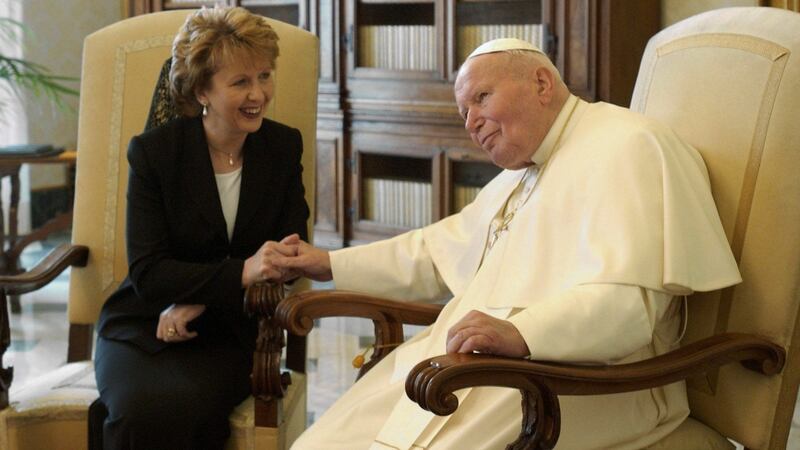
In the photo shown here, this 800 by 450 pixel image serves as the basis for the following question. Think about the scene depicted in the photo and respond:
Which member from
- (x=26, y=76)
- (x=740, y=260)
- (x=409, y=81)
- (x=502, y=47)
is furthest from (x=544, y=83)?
(x=26, y=76)

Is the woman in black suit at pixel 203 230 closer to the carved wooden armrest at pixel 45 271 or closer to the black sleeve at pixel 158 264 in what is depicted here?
the black sleeve at pixel 158 264

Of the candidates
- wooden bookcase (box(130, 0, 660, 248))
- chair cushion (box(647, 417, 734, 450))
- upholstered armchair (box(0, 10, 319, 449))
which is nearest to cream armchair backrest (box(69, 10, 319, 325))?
upholstered armchair (box(0, 10, 319, 449))

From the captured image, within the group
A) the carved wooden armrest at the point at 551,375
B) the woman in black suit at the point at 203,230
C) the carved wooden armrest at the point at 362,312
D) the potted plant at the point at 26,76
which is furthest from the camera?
the potted plant at the point at 26,76

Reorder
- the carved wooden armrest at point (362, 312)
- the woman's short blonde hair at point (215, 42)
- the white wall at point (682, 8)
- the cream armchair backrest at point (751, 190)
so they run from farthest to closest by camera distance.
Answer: the white wall at point (682, 8), the woman's short blonde hair at point (215, 42), the carved wooden armrest at point (362, 312), the cream armchair backrest at point (751, 190)

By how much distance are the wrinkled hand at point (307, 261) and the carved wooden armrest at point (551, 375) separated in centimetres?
78

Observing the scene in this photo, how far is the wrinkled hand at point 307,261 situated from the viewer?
2670mm

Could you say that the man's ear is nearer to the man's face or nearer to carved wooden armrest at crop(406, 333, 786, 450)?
the man's face

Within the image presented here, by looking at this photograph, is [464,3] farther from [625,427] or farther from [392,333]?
[625,427]

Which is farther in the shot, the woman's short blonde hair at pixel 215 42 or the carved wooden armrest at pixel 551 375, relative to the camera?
the woman's short blonde hair at pixel 215 42

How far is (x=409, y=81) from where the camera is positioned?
5.86 m

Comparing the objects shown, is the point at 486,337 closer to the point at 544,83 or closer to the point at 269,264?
the point at 544,83

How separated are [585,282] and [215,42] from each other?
1.14 meters

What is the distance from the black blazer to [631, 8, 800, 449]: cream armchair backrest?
103cm

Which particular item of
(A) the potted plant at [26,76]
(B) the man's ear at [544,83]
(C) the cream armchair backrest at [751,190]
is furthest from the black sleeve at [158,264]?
(A) the potted plant at [26,76]
